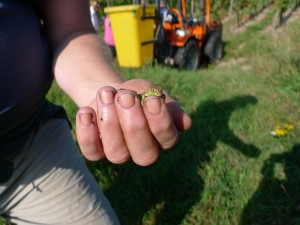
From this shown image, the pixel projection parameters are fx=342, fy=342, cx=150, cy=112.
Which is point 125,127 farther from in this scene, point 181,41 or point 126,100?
point 181,41

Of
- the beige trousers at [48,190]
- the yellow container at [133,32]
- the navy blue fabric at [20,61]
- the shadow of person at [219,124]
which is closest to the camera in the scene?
the navy blue fabric at [20,61]

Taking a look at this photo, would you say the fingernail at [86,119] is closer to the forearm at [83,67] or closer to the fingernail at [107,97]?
the fingernail at [107,97]

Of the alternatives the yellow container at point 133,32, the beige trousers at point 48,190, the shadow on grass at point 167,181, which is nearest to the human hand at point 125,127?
the beige trousers at point 48,190

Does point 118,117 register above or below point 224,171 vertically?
above

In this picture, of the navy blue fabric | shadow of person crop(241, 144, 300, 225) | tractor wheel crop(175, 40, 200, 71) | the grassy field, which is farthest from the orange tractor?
the navy blue fabric

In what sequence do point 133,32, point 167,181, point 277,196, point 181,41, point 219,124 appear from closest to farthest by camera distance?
point 277,196, point 167,181, point 219,124, point 133,32, point 181,41

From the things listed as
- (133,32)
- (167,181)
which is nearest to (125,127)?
(167,181)

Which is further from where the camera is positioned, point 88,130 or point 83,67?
point 83,67
